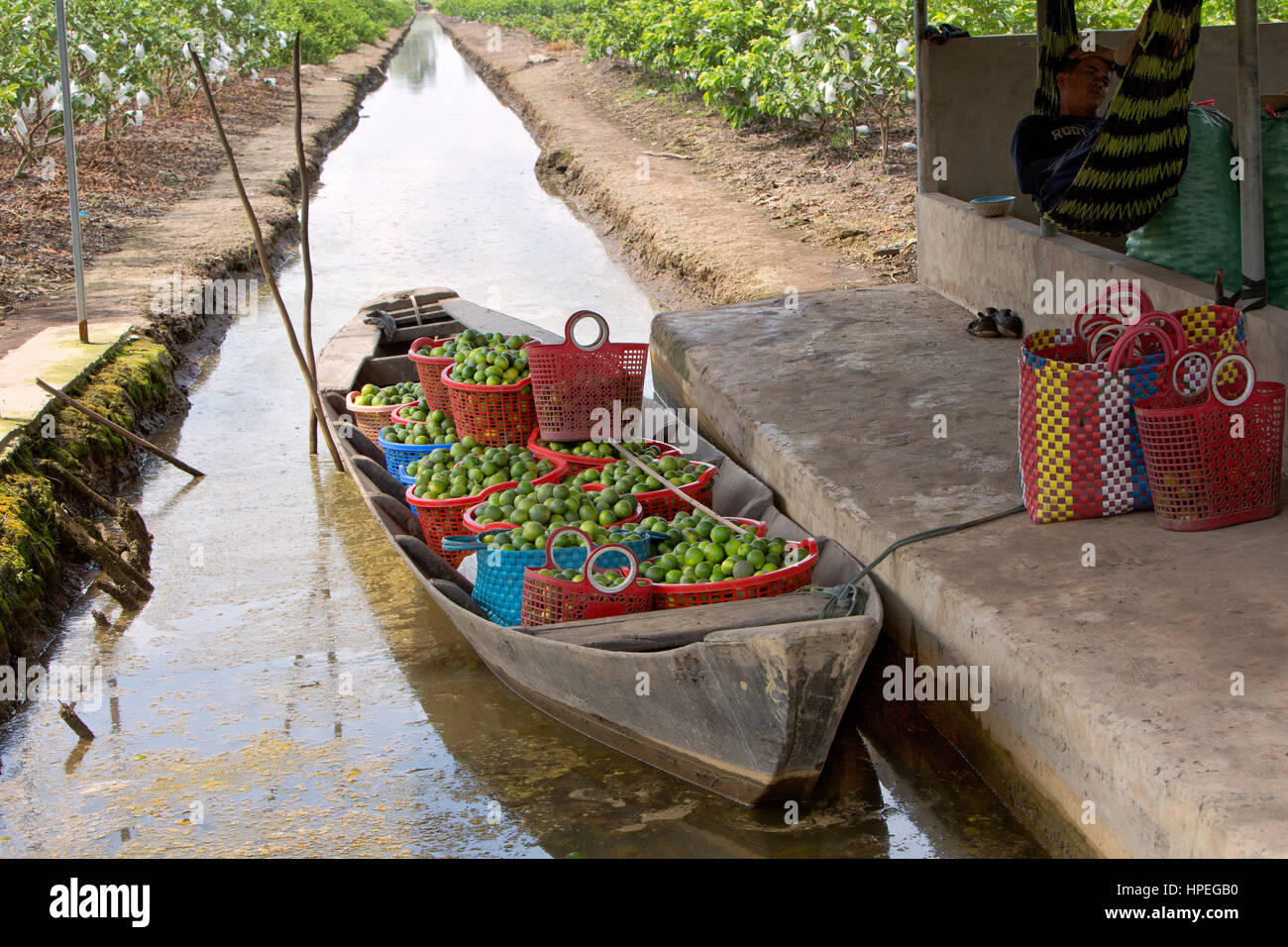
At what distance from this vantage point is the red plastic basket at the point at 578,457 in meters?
5.67

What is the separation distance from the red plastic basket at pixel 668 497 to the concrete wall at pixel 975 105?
3.91m

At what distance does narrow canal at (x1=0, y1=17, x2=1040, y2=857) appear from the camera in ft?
13.1

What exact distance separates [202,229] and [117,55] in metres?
5.77

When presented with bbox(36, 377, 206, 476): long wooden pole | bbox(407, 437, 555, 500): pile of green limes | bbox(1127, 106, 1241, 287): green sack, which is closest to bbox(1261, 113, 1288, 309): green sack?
bbox(1127, 106, 1241, 287): green sack

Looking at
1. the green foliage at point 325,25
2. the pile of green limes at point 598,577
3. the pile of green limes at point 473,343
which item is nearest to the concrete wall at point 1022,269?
the pile of green limes at point 598,577

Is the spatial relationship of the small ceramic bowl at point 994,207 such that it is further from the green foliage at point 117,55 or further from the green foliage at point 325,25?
the green foliage at point 325,25

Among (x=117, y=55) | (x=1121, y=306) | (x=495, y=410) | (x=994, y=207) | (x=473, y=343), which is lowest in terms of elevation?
(x=495, y=410)

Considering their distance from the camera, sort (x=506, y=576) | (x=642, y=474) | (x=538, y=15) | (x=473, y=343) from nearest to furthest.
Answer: (x=506, y=576)
(x=642, y=474)
(x=473, y=343)
(x=538, y=15)

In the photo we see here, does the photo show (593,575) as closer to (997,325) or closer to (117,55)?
(997,325)

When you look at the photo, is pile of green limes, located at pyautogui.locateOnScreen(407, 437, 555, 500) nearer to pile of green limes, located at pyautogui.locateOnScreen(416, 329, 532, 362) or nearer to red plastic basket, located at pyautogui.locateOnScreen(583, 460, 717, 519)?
red plastic basket, located at pyautogui.locateOnScreen(583, 460, 717, 519)

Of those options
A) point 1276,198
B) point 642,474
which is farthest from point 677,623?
point 1276,198

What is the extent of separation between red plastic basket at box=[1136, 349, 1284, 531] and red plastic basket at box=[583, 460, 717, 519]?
73.3 inches

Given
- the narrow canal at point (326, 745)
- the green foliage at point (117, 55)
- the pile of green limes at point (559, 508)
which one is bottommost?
the narrow canal at point (326, 745)

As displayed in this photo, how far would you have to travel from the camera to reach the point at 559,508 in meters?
5.04
